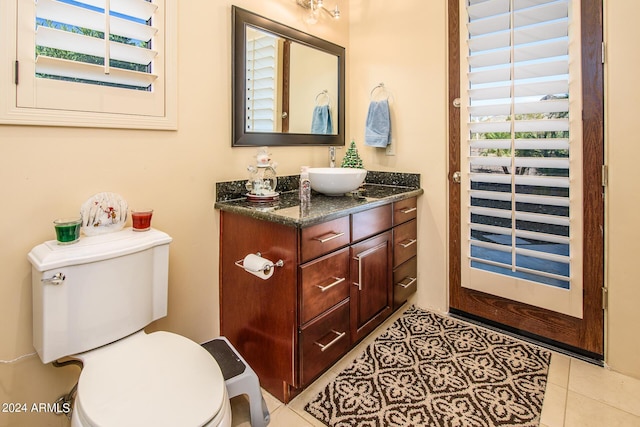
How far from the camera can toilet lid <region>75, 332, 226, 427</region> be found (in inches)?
38.5

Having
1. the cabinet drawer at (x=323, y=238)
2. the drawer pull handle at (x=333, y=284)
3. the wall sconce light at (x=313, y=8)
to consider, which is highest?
the wall sconce light at (x=313, y=8)

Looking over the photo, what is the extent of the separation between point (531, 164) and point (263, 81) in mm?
1542

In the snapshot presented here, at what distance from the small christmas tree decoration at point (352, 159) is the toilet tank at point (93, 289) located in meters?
1.42

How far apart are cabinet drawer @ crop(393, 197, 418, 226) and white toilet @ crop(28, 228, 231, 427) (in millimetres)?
1331

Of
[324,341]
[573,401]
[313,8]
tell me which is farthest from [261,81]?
[573,401]

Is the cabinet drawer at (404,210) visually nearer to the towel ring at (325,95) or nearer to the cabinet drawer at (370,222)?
the cabinet drawer at (370,222)

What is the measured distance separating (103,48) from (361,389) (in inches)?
72.5

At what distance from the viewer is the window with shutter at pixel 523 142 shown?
1.84 meters

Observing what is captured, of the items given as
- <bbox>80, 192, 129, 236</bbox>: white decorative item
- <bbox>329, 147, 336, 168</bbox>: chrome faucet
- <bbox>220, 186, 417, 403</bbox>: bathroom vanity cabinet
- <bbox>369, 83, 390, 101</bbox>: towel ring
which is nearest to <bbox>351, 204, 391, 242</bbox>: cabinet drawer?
<bbox>220, 186, 417, 403</bbox>: bathroom vanity cabinet

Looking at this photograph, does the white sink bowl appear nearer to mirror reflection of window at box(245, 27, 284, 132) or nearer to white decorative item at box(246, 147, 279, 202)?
white decorative item at box(246, 147, 279, 202)

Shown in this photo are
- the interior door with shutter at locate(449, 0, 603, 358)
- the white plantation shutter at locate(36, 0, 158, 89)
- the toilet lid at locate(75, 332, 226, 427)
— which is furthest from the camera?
the interior door with shutter at locate(449, 0, 603, 358)

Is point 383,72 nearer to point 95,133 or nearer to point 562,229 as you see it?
point 562,229

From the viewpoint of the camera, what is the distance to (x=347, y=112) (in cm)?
272

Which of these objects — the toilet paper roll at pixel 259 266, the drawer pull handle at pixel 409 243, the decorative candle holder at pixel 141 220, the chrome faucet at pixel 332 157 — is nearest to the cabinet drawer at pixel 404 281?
the drawer pull handle at pixel 409 243
